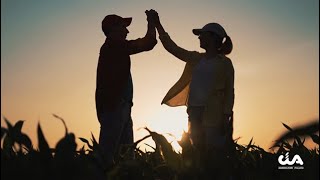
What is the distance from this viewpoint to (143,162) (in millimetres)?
3783

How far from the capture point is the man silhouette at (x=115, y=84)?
5.66 m

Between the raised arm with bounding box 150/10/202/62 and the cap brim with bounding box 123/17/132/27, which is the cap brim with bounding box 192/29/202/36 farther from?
the cap brim with bounding box 123/17/132/27

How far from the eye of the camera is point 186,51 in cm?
607

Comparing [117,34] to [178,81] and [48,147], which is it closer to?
[178,81]

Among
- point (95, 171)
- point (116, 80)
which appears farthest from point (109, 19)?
point (95, 171)

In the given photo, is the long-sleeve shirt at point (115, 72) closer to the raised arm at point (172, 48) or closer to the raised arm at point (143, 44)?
the raised arm at point (143, 44)

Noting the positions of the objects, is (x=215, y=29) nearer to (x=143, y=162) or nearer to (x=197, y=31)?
(x=197, y=31)

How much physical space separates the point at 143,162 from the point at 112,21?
253 centimetres

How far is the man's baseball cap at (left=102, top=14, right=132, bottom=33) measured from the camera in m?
5.86

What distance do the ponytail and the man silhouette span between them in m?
0.80

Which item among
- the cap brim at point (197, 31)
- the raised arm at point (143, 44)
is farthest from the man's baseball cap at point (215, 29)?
the raised arm at point (143, 44)

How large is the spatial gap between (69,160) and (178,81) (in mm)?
3869

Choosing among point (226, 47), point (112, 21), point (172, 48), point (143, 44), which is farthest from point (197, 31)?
point (112, 21)

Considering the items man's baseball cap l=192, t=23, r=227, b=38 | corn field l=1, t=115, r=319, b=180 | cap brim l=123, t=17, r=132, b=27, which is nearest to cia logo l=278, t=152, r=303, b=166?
corn field l=1, t=115, r=319, b=180
